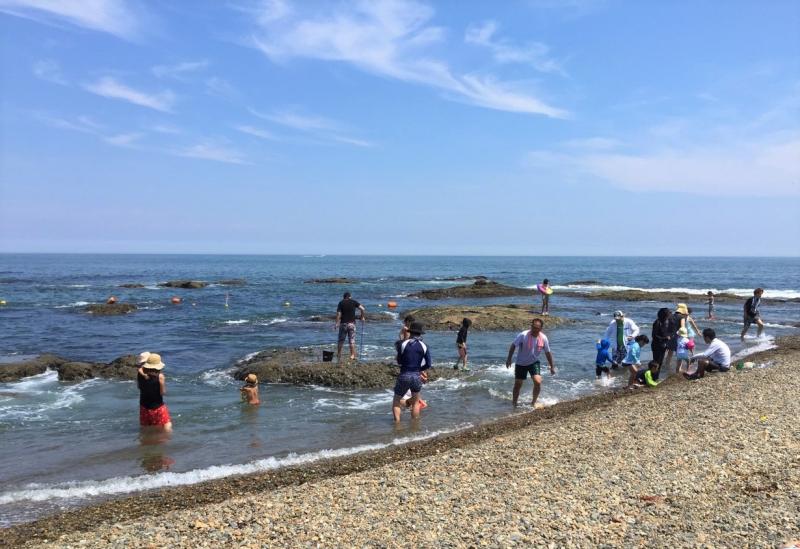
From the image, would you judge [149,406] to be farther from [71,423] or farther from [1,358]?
[1,358]

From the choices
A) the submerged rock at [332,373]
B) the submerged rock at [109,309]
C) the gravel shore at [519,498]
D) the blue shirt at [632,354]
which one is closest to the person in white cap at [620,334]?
the blue shirt at [632,354]

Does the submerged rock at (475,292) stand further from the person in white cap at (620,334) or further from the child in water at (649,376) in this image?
the child in water at (649,376)

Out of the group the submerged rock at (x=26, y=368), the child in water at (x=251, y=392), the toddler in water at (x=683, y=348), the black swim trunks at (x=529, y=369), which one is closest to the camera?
the black swim trunks at (x=529, y=369)

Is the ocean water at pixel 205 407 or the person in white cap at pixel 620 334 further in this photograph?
the person in white cap at pixel 620 334

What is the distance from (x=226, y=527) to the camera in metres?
5.52

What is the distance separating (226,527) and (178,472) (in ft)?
10.5

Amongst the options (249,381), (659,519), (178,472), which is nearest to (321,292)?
(249,381)

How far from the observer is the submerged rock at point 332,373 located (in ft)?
46.6


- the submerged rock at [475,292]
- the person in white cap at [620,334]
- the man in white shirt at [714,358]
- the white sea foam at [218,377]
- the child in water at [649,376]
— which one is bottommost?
the white sea foam at [218,377]

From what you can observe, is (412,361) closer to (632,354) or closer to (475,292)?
(632,354)

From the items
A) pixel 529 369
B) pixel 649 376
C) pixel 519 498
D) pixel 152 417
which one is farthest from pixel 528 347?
pixel 152 417

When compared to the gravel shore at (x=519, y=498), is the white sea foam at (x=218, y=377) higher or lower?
lower

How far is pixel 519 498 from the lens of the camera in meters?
5.98

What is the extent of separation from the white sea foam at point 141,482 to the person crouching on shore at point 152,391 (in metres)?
2.13
